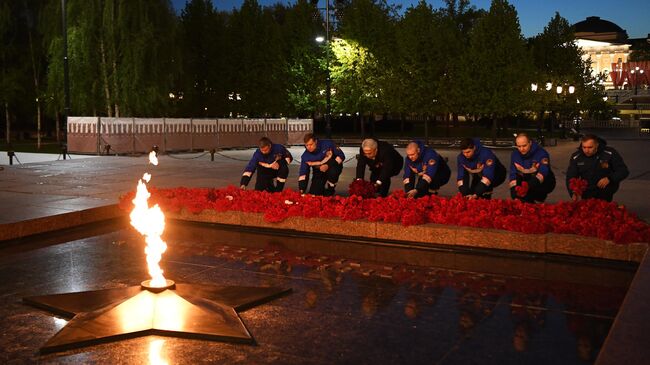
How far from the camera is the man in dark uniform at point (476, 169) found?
1058 cm

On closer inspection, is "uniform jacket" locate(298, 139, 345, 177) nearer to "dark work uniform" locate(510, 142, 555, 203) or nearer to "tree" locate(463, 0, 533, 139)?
"dark work uniform" locate(510, 142, 555, 203)

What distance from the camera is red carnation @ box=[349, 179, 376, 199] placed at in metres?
10.2

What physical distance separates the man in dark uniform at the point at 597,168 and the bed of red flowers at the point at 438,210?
1210 millimetres

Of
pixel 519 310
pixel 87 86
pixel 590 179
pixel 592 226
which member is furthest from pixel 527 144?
pixel 87 86

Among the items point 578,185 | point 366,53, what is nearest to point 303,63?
point 366,53

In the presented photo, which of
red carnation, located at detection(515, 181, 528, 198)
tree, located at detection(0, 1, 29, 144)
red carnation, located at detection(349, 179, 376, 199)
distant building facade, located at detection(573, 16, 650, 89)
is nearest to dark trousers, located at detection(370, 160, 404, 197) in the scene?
red carnation, located at detection(349, 179, 376, 199)

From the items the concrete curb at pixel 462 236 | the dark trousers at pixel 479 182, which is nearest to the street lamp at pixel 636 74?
the dark trousers at pixel 479 182

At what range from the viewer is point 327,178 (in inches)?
487

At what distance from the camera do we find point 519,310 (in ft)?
20.8

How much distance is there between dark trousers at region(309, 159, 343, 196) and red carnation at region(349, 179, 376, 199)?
1.85 m

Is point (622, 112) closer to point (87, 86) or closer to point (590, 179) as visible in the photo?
point (87, 86)

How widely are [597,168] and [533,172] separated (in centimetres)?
97

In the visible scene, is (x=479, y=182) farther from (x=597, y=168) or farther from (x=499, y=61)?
(x=499, y=61)

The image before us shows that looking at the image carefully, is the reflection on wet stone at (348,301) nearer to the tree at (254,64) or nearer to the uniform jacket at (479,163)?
the uniform jacket at (479,163)
